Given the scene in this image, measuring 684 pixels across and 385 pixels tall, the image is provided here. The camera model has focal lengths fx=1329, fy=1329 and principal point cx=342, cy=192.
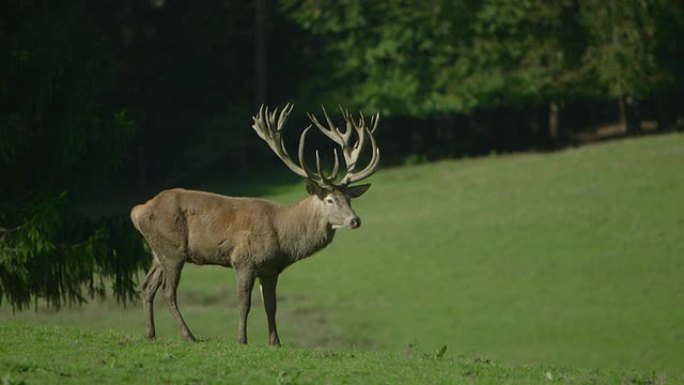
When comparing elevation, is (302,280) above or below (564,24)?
below

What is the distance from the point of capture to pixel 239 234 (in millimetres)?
15711

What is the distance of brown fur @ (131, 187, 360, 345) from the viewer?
15664 mm

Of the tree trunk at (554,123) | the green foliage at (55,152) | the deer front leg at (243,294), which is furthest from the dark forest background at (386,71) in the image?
the deer front leg at (243,294)

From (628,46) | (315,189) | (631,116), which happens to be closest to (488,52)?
(628,46)

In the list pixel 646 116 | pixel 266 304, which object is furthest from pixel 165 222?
pixel 646 116

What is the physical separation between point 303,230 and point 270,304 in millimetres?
1002

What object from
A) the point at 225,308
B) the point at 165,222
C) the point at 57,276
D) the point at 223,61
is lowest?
the point at 225,308

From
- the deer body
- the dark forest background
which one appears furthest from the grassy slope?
the dark forest background

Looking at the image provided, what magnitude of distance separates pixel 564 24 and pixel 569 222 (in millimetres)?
16033

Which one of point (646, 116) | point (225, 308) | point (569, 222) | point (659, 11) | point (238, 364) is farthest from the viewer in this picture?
point (646, 116)

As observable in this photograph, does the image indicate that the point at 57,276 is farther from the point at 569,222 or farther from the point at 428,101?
the point at 428,101

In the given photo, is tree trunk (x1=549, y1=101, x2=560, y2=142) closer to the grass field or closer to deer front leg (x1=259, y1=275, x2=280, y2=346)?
the grass field

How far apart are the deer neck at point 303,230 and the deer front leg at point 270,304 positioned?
0.40 m

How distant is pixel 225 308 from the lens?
31.9 metres
